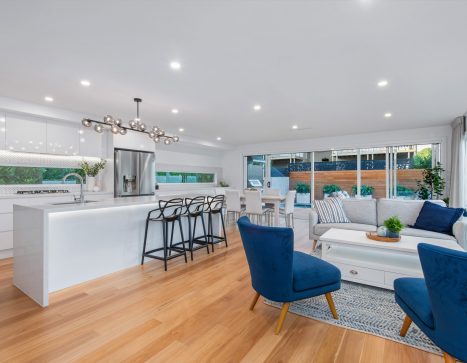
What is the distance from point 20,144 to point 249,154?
20.7ft

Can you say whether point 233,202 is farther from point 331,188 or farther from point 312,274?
point 312,274

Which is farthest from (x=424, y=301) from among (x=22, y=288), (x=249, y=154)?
(x=249, y=154)

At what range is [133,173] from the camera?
18.9 ft

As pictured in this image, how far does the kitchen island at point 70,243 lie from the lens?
2.48 m

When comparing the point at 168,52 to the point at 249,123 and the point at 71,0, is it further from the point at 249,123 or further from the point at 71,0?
the point at 249,123

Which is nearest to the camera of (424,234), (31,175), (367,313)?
(367,313)

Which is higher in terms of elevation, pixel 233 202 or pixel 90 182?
pixel 90 182

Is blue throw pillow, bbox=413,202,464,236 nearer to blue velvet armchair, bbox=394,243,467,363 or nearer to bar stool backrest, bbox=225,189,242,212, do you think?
blue velvet armchair, bbox=394,243,467,363

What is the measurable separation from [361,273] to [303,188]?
5643 millimetres

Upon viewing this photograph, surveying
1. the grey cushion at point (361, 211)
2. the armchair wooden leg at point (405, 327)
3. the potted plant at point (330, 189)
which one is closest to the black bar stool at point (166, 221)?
the armchair wooden leg at point (405, 327)

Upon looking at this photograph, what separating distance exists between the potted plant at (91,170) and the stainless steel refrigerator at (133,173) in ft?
1.14

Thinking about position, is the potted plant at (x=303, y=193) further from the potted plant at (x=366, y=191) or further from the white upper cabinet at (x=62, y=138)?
the white upper cabinet at (x=62, y=138)

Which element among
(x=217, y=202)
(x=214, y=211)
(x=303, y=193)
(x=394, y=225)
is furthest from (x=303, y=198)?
(x=394, y=225)

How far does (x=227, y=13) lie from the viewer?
1983 millimetres
